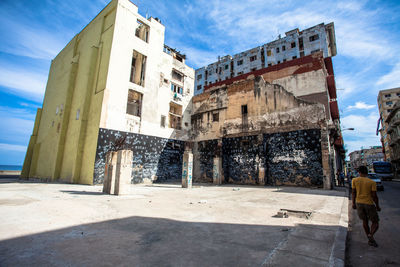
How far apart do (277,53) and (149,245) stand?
4145 centimetres

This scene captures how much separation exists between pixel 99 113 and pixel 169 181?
29.1 feet

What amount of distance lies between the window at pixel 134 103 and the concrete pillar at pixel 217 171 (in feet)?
27.2

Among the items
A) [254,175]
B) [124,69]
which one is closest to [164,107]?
[124,69]

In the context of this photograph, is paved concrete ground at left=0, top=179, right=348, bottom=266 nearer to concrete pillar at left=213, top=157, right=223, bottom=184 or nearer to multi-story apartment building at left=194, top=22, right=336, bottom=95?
concrete pillar at left=213, top=157, right=223, bottom=184

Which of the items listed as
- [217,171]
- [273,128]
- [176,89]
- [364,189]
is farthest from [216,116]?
[364,189]

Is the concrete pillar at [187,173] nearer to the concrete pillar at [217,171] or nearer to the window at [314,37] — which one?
the concrete pillar at [217,171]

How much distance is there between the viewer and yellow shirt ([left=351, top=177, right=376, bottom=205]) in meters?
3.72

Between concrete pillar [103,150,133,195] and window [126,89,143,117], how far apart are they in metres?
8.68

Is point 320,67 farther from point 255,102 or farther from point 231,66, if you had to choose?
point 231,66

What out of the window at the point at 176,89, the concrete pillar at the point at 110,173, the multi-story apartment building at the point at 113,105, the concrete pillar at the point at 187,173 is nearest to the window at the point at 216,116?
the multi-story apartment building at the point at 113,105

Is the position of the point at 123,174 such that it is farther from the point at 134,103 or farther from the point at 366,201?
the point at 134,103

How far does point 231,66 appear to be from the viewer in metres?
42.5

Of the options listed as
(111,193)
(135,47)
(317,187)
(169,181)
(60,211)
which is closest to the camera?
(60,211)

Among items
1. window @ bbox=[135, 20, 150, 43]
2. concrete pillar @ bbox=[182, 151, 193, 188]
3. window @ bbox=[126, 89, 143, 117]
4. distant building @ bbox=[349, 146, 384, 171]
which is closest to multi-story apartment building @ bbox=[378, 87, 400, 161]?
distant building @ bbox=[349, 146, 384, 171]
